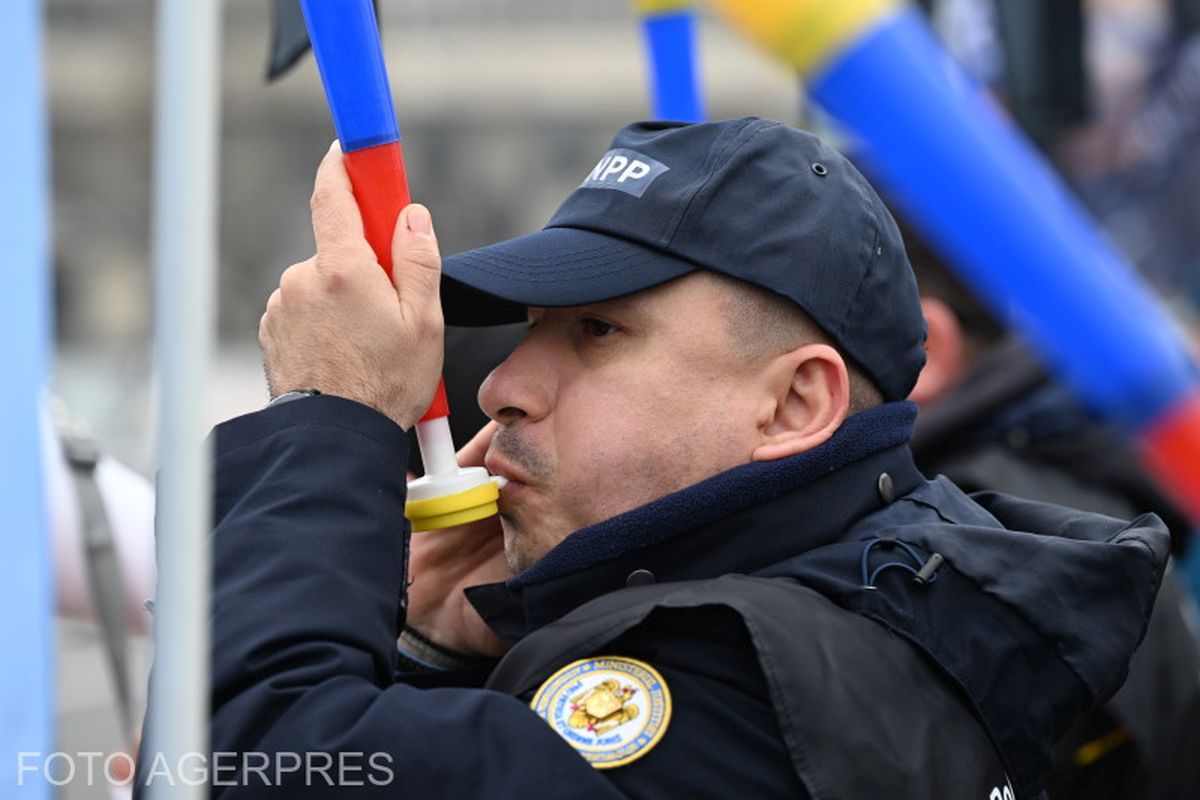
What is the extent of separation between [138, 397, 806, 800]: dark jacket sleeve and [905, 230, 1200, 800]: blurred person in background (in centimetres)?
149

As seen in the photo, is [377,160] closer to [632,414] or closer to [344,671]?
[632,414]

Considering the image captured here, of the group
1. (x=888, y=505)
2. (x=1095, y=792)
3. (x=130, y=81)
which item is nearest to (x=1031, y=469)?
(x=1095, y=792)

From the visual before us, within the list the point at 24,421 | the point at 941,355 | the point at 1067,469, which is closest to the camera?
the point at 24,421

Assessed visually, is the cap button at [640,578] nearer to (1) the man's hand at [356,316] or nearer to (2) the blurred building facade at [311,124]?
(1) the man's hand at [356,316]

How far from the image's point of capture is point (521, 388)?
82.6 inches

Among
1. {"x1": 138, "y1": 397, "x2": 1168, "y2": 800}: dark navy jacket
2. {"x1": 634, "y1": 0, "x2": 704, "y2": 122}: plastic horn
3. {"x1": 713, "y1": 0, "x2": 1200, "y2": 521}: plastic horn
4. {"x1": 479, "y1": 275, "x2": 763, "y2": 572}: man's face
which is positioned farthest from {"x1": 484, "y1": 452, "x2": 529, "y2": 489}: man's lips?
{"x1": 634, "y1": 0, "x2": 704, "y2": 122}: plastic horn

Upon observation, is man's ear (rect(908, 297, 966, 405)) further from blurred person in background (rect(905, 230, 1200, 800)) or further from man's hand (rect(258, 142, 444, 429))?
man's hand (rect(258, 142, 444, 429))

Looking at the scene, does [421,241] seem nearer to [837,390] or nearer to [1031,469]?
[837,390]

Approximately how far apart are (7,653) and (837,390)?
3.01 ft

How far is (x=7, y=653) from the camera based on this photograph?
1611 mm

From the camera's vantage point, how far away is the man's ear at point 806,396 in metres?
2.07

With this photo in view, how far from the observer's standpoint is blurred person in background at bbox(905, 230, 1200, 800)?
10.7 feet

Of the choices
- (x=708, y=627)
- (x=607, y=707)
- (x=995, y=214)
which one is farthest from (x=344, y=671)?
(x=995, y=214)

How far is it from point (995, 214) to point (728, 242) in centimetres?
31
